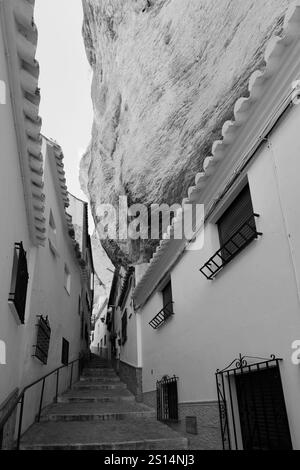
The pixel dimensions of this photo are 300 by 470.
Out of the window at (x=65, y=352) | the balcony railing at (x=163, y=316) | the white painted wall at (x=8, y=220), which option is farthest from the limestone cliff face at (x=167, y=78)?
the white painted wall at (x=8, y=220)

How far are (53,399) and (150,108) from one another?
7.28 meters

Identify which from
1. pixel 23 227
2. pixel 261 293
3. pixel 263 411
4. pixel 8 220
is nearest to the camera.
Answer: pixel 263 411

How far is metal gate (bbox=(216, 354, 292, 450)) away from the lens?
3566 millimetres

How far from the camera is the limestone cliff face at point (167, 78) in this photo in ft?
21.0

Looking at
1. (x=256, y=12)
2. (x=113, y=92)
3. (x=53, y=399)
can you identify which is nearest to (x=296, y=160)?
(x=256, y=12)

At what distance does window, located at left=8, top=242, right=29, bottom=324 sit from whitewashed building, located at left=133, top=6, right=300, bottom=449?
8.53 ft

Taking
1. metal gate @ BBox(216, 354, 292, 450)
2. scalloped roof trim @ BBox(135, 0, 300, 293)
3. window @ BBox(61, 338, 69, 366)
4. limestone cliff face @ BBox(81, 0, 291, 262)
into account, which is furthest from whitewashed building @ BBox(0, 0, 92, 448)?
metal gate @ BBox(216, 354, 292, 450)

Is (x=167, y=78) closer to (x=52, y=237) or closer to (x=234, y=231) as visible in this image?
(x=52, y=237)

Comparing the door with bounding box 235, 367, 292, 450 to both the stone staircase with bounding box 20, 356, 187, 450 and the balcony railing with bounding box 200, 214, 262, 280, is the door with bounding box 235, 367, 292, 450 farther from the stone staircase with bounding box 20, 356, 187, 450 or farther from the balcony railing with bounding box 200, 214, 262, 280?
the stone staircase with bounding box 20, 356, 187, 450

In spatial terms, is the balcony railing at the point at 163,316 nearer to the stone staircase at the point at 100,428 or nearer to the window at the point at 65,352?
the stone staircase at the point at 100,428

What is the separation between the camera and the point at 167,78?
8.51 metres

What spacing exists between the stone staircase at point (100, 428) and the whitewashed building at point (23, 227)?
366 mm

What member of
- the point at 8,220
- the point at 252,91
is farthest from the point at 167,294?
the point at 252,91

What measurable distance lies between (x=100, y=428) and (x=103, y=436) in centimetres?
63
